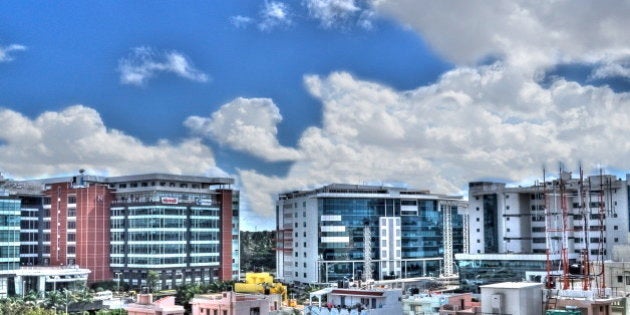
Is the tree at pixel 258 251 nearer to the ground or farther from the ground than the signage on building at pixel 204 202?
nearer to the ground

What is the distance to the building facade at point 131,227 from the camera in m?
31.0

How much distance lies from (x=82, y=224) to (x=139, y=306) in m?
17.1

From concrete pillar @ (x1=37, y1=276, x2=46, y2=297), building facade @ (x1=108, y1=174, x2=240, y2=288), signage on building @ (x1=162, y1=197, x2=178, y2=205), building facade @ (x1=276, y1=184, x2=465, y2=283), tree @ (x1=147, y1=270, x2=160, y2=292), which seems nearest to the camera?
concrete pillar @ (x1=37, y1=276, x2=46, y2=297)

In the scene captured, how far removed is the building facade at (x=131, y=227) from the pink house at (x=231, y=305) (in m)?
14.5

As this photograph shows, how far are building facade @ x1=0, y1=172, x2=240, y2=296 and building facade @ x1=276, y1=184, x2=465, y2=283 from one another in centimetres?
280

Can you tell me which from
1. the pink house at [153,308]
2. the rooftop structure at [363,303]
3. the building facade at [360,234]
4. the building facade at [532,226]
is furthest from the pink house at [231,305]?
the building facade at [360,234]

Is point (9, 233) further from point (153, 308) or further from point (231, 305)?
point (231, 305)

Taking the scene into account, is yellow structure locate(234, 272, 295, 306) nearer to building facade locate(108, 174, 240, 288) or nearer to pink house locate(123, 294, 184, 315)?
pink house locate(123, 294, 184, 315)

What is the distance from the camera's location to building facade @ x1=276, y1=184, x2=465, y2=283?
33.3 metres

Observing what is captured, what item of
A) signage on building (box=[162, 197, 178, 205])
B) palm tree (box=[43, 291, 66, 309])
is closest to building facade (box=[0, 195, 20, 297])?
palm tree (box=[43, 291, 66, 309])

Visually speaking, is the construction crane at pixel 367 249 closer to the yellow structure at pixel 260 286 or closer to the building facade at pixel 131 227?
the building facade at pixel 131 227

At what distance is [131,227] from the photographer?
3138cm

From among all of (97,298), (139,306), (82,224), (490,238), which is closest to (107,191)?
(82,224)

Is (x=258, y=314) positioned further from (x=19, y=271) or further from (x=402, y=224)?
(x=402, y=224)
